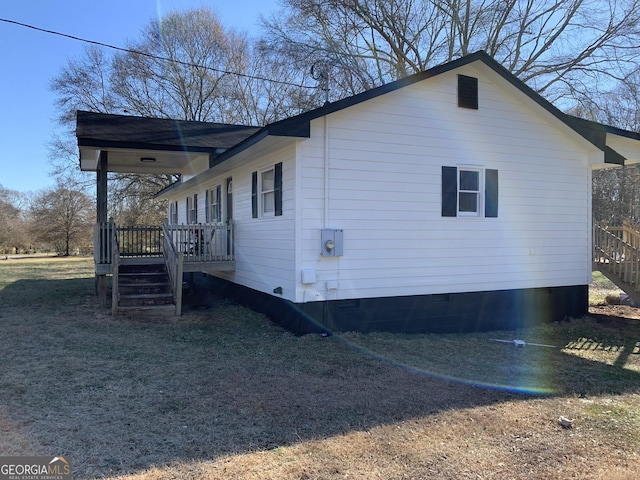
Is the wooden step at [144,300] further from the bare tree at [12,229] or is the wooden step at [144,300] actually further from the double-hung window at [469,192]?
the bare tree at [12,229]

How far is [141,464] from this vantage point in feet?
11.2

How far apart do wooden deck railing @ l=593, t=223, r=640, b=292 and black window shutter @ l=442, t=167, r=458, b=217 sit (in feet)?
12.9

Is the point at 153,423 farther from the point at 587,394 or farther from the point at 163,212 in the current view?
the point at 163,212

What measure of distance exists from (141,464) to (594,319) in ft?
32.0

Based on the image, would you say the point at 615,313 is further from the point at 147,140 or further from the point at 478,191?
the point at 147,140

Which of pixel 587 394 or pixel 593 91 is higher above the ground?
pixel 593 91

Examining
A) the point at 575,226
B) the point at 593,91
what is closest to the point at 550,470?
the point at 575,226

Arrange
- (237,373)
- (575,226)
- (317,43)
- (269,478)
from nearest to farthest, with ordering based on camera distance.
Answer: (269,478) < (237,373) < (575,226) < (317,43)

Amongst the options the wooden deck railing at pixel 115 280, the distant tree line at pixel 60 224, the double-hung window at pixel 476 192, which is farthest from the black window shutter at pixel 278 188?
the distant tree line at pixel 60 224

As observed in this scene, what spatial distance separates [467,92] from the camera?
8.70 m

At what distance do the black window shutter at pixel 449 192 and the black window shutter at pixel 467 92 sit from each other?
123 cm

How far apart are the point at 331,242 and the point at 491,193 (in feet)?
11.3

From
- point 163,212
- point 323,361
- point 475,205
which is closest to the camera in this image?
point 323,361

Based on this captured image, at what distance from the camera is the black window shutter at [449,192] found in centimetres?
855
